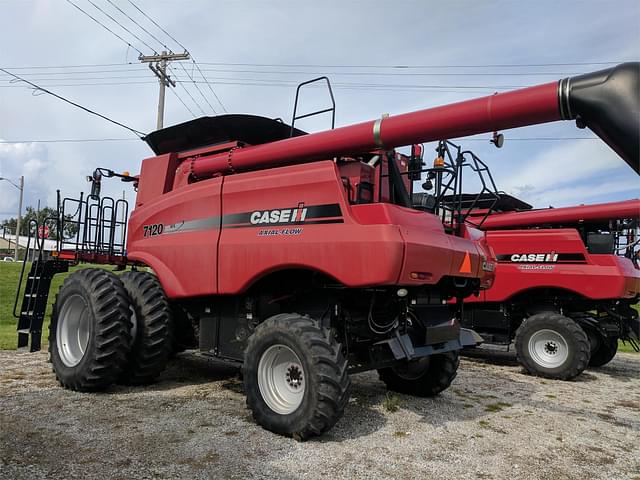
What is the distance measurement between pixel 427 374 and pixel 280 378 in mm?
2129

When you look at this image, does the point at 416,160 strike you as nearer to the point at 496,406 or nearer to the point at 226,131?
the point at 226,131

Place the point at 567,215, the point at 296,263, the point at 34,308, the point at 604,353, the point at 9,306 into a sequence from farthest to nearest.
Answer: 1. the point at 9,306
2. the point at 604,353
3. the point at 567,215
4. the point at 34,308
5. the point at 296,263

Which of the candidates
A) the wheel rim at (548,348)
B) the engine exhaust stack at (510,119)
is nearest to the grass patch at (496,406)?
the wheel rim at (548,348)

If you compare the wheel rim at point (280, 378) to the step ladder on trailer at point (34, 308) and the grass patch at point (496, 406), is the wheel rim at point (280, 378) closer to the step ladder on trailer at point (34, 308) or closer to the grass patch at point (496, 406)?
the grass patch at point (496, 406)

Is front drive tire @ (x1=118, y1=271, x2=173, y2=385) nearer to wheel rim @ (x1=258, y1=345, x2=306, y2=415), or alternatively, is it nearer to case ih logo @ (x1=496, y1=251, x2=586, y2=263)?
wheel rim @ (x1=258, y1=345, x2=306, y2=415)

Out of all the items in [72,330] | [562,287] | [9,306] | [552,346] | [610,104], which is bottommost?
[9,306]

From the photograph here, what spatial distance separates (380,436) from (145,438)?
1940mm

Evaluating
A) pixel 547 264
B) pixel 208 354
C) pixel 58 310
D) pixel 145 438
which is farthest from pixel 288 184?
pixel 547 264

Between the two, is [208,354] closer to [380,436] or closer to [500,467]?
[380,436]

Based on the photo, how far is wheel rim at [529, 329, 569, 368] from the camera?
7.92 m

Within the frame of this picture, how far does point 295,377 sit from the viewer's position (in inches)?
177

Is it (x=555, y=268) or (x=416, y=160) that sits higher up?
(x=416, y=160)

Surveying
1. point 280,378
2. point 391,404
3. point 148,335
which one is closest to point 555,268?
point 391,404

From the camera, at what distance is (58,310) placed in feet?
20.3
